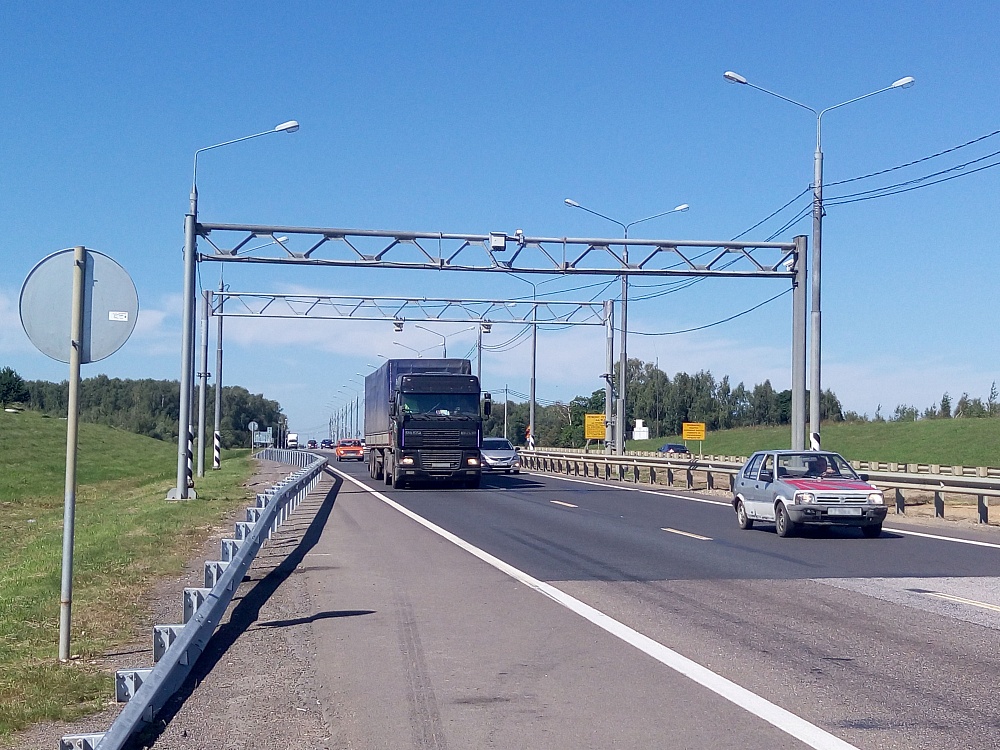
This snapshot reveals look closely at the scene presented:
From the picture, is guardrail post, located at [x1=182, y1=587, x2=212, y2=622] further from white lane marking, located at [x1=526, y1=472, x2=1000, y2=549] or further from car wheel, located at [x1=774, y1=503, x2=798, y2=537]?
white lane marking, located at [x1=526, y1=472, x2=1000, y2=549]

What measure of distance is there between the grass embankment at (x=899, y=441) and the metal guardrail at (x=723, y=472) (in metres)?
26.0

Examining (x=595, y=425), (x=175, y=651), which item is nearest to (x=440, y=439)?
(x=175, y=651)

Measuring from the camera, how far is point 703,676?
764 cm

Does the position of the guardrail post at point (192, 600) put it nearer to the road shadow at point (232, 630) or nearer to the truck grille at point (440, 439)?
the road shadow at point (232, 630)

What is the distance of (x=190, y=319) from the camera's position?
90.1 ft

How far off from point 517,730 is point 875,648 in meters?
3.69

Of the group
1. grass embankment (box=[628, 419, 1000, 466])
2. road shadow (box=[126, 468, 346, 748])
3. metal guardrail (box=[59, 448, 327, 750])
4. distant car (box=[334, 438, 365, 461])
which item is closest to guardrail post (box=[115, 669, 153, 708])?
metal guardrail (box=[59, 448, 327, 750])

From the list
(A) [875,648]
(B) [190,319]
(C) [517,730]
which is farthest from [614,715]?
(B) [190,319]

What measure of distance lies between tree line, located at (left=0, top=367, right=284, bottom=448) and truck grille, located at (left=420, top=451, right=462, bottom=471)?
335 ft

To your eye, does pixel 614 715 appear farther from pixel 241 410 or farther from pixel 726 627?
pixel 241 410

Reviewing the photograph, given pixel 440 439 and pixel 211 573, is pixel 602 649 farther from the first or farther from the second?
pixel 440 439

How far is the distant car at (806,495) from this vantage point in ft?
59.7

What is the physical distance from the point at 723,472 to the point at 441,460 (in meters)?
8.54

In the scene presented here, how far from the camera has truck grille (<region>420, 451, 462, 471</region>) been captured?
1342 inches
